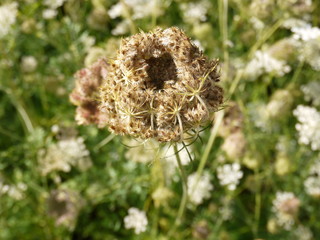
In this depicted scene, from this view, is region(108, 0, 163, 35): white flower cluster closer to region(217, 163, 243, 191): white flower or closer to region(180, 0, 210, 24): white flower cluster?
region(180, 0, 210, 24): white flower cluster

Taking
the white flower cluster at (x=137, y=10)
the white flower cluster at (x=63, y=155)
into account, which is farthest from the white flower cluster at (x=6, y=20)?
the white flower cluster at (x=63, y=155)

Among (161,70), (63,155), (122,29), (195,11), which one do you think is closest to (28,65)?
(122,29)

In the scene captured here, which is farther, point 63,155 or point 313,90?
point 313,90

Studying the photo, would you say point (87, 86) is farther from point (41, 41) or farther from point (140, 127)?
point (41, 41)

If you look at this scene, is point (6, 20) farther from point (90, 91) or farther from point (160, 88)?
point (160, 88)

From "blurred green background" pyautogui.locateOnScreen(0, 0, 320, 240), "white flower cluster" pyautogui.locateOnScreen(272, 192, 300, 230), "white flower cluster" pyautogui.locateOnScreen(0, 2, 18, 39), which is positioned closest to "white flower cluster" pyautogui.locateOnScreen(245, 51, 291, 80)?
"blurred green background" pyautogui.locateOnScreen(0, 0, 320, 240)

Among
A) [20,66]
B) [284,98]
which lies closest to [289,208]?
[284,98]
